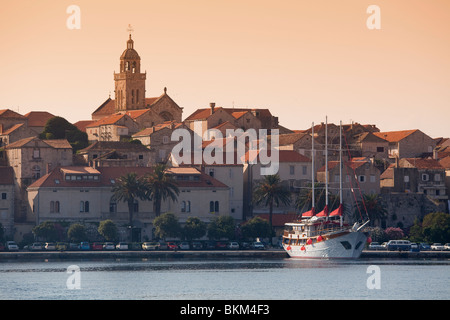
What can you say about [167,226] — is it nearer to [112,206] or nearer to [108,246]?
[108,246]

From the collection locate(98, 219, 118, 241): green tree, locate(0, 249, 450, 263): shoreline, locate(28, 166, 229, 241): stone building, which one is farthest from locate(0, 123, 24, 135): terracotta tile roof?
locate(0, 249, 450, 263): shoreline

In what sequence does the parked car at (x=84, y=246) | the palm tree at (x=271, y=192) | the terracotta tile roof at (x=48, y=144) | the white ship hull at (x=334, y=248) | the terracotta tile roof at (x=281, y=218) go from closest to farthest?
the white ship hull at (x=334, y=248), the parked car at (x=84, y=246), the palm tree at (x=271, y=192), the terracotta tile roof at (x=281, y=218), the terracotta tile roof at (x=48, y=144)

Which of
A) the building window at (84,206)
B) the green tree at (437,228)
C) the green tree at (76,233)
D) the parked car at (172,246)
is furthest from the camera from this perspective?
the building window at (84,206)

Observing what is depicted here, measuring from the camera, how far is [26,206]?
484 feet

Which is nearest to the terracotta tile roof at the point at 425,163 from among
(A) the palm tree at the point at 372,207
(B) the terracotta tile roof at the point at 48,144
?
(A) the palm tree at the point at 372,207

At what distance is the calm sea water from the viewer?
92438 mm

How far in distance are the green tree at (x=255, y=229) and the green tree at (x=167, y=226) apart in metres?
6.99

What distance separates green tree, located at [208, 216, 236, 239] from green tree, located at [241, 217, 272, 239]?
1255 mm

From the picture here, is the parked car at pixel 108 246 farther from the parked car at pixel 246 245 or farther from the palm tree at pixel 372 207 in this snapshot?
the palm tree at pixel 372 207

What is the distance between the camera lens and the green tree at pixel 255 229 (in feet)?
460

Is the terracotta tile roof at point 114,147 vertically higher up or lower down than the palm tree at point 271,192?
higher up
